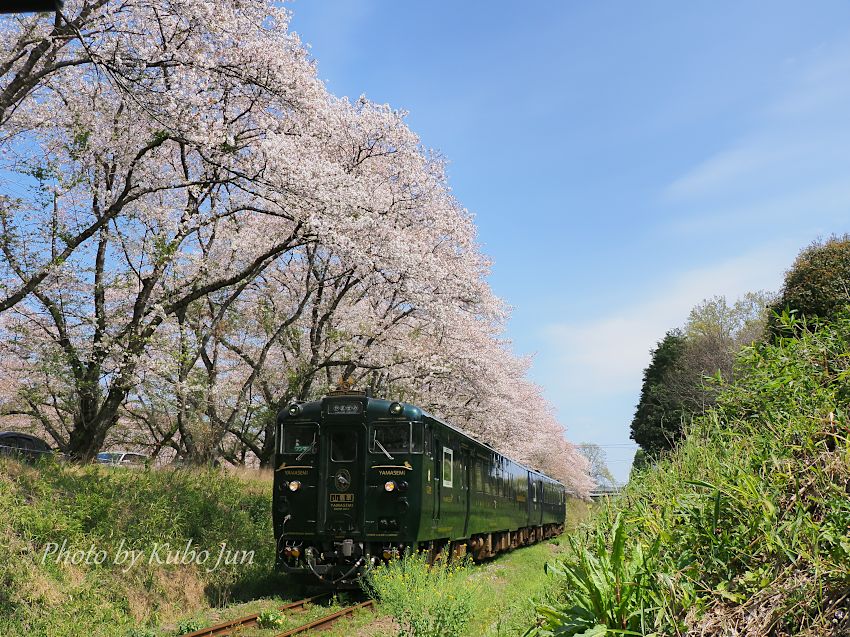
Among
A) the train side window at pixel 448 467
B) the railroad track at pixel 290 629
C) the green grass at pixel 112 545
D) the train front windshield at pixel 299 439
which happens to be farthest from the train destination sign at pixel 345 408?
the green grass at pixel 112 545

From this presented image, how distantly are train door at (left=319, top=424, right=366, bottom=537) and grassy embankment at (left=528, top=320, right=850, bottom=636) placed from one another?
5.66m

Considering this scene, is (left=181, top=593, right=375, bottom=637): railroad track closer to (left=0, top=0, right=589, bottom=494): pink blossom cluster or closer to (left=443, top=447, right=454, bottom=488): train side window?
→ (left=443, top=447, right=454, bottom=488): train side window

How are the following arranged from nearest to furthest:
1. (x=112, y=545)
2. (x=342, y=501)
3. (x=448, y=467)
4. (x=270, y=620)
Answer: (x=270, y=620), (x=112, y=545), (x=342, y=501), (x=448, y=467)

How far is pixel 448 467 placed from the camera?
511 inches

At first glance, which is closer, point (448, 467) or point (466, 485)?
point (448, 467)

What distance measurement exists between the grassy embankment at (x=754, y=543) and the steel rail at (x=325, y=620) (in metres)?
3.82

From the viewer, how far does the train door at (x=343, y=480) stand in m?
11.3

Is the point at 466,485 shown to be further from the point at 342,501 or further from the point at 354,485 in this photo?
the point at 342,501

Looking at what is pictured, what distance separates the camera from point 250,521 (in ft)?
48.6

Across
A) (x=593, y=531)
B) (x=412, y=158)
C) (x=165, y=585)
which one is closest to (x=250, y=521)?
(x=165, y=585)

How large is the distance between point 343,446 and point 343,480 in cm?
55

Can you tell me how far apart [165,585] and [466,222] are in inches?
657

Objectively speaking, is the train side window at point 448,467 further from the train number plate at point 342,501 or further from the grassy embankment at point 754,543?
the grassy embankment at point 754,543

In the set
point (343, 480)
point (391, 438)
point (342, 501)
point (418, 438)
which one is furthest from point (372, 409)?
point (342, 501)
